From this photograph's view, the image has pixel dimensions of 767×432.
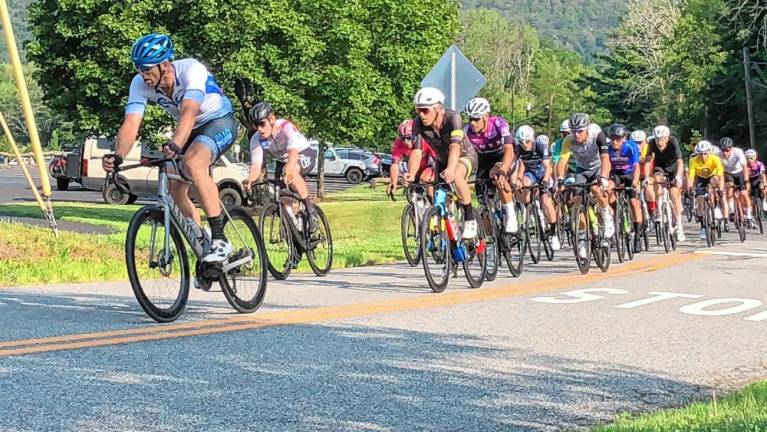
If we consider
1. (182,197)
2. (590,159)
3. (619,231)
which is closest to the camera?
(182,197)

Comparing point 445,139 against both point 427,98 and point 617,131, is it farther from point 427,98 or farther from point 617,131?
point 617,131

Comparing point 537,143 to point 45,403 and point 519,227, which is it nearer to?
point 519,227

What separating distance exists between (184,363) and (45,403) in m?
1.22

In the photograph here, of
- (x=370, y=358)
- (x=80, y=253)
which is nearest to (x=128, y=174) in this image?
(x=80, y=253)

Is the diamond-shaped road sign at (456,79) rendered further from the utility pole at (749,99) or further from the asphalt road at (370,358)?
the utility pole at (749,99)

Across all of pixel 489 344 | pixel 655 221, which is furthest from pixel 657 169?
pixel 489 344

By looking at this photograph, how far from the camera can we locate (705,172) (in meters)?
21.8

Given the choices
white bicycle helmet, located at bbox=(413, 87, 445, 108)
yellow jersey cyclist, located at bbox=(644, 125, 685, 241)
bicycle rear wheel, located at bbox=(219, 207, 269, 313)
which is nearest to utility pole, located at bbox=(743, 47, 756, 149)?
yellow jersey cyclist, located at bbox=(644, 125, 685, 241)

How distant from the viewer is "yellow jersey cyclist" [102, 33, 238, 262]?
783 cm

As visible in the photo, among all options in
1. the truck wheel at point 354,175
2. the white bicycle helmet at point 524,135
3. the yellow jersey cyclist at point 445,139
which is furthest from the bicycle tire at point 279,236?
the truck wheel at point 354,175

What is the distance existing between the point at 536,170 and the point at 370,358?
9854mm

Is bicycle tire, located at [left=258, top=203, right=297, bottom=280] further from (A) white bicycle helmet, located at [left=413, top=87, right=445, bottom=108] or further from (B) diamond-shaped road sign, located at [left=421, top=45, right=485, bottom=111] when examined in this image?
(B) diamond-shaped road sign, located at [left=421, top=45, right=485, bottom=111]

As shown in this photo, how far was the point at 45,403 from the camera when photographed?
5.41m

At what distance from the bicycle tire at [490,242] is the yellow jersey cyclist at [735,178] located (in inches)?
445
